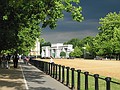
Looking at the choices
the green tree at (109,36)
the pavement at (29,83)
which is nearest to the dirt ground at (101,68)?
the pavement at (29,83)

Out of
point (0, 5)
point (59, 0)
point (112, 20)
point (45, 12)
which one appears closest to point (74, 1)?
point (59, 0)

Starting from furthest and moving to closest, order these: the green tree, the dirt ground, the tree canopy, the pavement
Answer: the green tree, the dirt ground, the tree canopy, the pavement

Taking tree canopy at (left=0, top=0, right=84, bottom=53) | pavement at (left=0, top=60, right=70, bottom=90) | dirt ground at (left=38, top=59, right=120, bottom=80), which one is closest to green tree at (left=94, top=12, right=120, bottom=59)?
dirt ground at (left=38, top=59, right=120, bottom=80)

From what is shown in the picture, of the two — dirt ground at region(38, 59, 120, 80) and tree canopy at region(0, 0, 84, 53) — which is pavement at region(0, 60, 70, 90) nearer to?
tree canopy at region(0, 0, 84, 53)

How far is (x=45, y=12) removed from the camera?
26172mm

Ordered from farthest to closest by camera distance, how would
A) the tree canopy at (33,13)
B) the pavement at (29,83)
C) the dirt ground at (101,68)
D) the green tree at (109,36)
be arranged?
the green tree at (109,36), the dirt ground at (101,68), the tree canopy at (33,13), the pavement at (29,83)

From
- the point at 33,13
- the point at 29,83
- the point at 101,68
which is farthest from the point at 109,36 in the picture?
the point at 29,83

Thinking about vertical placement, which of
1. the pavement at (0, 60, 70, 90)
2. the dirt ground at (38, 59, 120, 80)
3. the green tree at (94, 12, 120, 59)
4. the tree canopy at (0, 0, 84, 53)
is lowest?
the pavement at (0, 60, 70, 90)

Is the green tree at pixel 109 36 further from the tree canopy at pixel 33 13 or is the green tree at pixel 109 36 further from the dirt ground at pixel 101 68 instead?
the tree canopy at pixel 33 13

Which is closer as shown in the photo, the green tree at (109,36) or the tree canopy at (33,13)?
the tree canopy at (33,13)

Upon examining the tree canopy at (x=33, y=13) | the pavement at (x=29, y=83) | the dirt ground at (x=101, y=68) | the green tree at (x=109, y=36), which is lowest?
the pavement at (x=29, y=83)

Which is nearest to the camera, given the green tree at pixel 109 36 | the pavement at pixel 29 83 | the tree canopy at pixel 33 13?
the pavement at pixel 29 83

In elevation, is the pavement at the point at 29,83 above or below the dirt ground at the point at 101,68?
below

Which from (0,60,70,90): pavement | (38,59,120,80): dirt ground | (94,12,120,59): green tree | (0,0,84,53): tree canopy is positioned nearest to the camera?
(0,60,70,90): pavement
